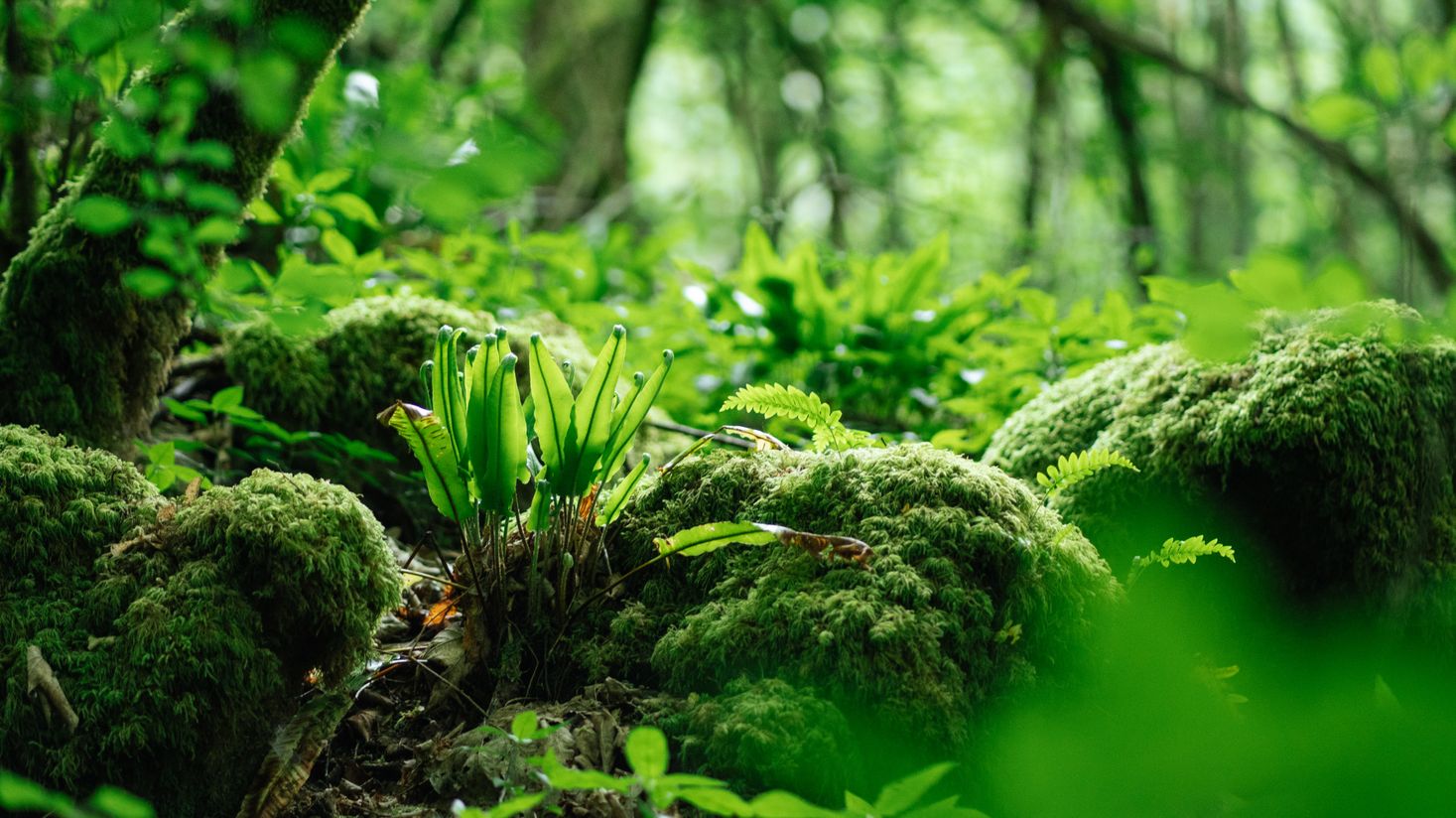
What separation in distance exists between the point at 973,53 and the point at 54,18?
12.2 metres

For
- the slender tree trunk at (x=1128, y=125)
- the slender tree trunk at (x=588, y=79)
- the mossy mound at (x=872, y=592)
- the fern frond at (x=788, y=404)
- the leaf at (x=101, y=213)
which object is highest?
the slender tree trunk at (x=588, y=79)

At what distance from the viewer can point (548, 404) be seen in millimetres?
2143

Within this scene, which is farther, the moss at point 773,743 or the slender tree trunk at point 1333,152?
the slender tree trunk at point 1333,152

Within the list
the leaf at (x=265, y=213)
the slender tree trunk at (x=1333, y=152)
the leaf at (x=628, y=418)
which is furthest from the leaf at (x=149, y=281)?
the slender tree trunk at (x=1333, y=152)

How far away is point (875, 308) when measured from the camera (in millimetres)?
4574

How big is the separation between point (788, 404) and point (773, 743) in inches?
35.8

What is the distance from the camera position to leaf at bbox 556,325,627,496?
82.8 inches

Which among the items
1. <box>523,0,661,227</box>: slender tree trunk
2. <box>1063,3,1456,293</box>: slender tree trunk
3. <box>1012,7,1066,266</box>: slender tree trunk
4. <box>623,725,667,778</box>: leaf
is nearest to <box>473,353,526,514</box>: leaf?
<box>623,725,667,778</box>: leaf

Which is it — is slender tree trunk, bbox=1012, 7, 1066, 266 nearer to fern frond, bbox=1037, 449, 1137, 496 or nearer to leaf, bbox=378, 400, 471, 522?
fern frond, bbox=1037, 449, 1137, 496

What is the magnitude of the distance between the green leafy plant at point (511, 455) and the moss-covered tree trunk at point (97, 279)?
99 centimetres

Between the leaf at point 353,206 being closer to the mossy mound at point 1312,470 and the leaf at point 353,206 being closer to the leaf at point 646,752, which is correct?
the mossy mound at point 1312,470

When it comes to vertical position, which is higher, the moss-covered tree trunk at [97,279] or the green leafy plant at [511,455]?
the moss-covered tree trunk at [97,279]

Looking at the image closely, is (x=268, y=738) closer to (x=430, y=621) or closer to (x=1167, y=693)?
(x=430, y=621)

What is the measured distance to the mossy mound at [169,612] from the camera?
5.84ft
